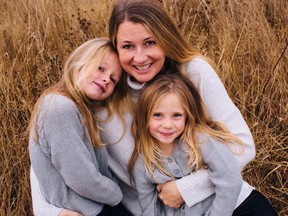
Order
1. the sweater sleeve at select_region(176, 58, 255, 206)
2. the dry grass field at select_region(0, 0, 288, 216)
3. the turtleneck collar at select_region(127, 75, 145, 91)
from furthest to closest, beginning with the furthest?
the dry grass field at select_region(0, 0, 288, 216) → the turtleneck collar at select_region(127, 75, 145, 91) → the sweater sleeve at select_region(176, 58, 255, 206)

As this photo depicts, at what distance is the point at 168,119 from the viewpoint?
1.85 meters

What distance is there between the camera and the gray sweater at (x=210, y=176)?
1.78 metres

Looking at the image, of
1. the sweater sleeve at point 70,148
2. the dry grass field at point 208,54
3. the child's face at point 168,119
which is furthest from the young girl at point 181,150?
the dry grass field at point 208,54

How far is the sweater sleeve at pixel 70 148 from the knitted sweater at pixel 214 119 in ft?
0.74

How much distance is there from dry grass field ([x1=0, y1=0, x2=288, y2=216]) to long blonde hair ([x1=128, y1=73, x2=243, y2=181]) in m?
0.70

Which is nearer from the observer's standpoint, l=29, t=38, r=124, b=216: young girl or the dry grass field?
l=29, t=38, r=124, b=216: young girl

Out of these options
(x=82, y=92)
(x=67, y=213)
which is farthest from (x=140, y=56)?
(x=67, y=213)

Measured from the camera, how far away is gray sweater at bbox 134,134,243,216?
1.78 meters

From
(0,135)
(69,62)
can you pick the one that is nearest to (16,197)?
(0,135)

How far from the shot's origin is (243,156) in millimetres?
1904

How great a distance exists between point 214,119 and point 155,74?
33cm

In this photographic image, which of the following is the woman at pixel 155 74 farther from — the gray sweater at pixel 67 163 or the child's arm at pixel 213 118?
the gray sweater at pixel 67 163

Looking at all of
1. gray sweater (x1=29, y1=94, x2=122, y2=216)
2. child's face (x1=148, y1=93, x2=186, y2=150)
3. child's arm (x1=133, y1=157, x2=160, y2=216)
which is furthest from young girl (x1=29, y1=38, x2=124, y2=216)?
child's face (x1=148, y1=93, x2=186, y2=150)

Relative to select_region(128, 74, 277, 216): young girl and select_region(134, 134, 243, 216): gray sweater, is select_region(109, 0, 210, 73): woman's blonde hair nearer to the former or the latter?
select_region(128, 74, 277, 216): young girl
